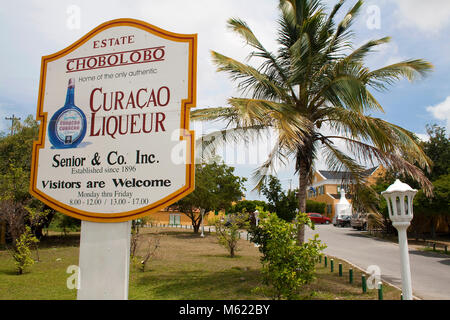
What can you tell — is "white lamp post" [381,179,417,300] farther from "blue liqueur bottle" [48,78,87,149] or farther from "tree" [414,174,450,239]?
"tree" [414,174,450,239]

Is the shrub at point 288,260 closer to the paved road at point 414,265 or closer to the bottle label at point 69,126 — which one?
the bottle label at point 69,126

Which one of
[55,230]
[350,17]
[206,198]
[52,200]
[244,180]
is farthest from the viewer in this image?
[55,230]

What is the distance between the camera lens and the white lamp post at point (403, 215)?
5.75 m

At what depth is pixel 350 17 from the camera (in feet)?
28.4

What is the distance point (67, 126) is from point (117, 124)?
0.68 meters

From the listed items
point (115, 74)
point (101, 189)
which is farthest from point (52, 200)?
point (115, 74)

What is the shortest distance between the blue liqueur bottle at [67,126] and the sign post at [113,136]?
0.04ft

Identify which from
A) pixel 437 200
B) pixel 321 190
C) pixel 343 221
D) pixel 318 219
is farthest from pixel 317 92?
pixel 321 190

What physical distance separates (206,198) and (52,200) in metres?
22.3

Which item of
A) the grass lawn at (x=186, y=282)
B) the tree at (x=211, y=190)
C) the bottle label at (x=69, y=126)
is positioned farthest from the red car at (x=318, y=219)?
the bottle label at (x=69, y=126)

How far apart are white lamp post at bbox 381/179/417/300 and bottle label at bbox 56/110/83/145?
16.8 ft

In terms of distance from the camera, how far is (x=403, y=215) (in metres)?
5.78
